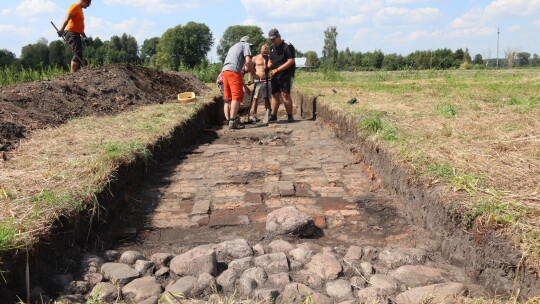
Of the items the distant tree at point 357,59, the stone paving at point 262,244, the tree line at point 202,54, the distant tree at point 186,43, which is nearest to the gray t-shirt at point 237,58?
the stone paving at point 262,244

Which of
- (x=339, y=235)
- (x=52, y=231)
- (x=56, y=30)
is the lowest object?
(x=339, y=235)

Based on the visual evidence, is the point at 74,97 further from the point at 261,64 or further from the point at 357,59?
the point at 357,59

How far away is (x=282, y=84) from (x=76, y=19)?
4.49 meters

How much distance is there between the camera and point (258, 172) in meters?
5.68

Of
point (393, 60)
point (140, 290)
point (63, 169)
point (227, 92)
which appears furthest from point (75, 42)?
point (393, 60)

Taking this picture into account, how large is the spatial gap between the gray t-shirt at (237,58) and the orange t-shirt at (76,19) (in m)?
3.57

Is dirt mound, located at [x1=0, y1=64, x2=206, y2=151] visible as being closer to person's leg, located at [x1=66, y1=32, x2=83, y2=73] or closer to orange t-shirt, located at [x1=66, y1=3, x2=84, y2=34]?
person's leg, located at [x1=66, y1=32, x2=83, y2=73]

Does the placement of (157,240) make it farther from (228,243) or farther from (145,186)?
(145,186)

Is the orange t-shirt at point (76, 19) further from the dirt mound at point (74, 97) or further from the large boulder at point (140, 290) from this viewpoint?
the large boulder at point (140, 290)

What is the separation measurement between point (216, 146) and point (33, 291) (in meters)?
4.89

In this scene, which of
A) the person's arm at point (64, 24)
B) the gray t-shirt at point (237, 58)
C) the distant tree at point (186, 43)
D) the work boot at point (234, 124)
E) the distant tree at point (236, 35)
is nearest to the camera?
the gray t-shirt at point (237, 58)

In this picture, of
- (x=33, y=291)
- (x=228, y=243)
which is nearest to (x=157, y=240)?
(x=228, y=243)

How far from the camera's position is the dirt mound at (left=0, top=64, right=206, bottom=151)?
622 centimetres

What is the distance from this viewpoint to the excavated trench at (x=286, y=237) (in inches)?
112
